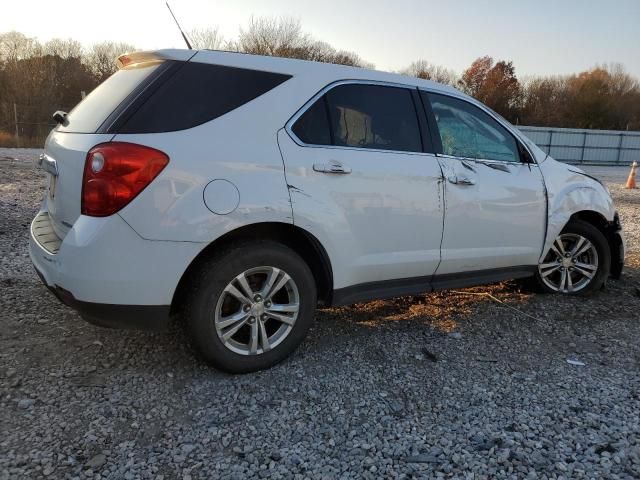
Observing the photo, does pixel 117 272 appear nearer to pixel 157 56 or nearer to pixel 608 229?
pixel 157 56

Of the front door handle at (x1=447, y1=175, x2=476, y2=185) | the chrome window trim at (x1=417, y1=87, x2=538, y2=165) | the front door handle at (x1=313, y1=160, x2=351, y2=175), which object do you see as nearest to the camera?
the front door handle at (x1=313, y1=160, x2=351, y2=175)

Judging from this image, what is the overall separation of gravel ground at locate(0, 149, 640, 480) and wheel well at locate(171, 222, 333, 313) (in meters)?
0.49

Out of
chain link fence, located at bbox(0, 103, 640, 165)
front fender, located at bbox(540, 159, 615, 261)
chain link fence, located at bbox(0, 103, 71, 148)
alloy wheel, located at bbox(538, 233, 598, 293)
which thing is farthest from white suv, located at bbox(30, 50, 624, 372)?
chain link fence, located at bbox(0, 103, 640, 165)

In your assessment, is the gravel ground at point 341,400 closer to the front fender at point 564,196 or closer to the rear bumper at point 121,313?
the rear bumper at point 121,313

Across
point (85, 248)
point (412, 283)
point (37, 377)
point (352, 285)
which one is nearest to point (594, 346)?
point (412, 283)

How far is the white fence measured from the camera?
3316cm

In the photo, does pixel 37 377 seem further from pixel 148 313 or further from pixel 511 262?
pixel 511 262

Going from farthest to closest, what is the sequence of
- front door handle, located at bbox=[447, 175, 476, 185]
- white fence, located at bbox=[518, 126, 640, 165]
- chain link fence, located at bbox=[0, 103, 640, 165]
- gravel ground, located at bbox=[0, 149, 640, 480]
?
white fence, located at bbox=[518, 126, 640, 165] → chain link fence, located at bbox=[0, 103, 640, 165] → front door handle, located at bbox=[447, 175, 476, 185] → gravel ground, located at bbox=[0, 149, 640, 480]

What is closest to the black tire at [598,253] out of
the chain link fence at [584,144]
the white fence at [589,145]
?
the chain link fence at [584,144]

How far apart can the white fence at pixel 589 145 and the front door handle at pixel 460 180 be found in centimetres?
3192

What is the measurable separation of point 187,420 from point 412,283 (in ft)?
5.97

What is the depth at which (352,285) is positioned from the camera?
3438mm

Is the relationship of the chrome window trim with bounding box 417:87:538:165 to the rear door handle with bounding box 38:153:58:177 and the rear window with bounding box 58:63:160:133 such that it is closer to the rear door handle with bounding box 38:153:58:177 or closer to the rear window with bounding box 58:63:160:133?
the rear window with bounding box 58:63:160:133

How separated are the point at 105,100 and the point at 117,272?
3.56 ft
